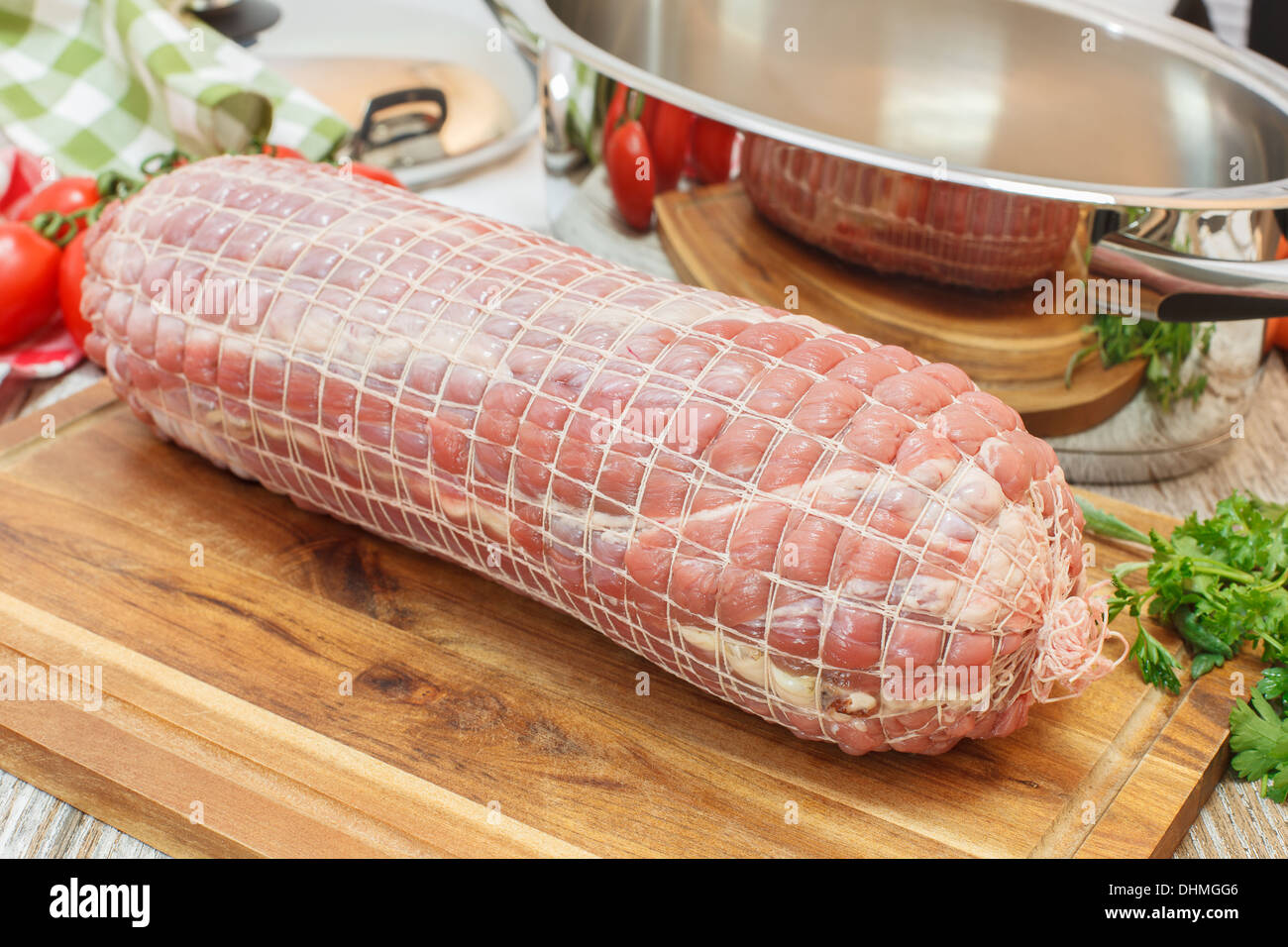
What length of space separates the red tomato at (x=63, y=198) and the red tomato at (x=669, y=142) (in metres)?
1.17

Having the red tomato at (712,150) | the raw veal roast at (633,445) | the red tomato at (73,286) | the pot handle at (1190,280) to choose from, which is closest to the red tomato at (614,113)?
the red tomato at (712,150)

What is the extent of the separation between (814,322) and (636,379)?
0.26 meters

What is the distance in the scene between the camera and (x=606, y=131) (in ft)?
6.76

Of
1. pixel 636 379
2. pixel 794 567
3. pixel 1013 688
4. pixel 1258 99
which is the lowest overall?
pixel 1013 688

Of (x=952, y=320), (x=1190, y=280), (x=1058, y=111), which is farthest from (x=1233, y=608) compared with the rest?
Answer: (x=1058, y=111)

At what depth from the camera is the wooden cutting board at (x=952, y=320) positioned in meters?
1.81

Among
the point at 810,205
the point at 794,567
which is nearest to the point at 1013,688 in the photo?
the point at 794,567

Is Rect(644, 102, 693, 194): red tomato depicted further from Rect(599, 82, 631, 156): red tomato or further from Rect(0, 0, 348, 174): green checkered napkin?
Rect(0, 0, 348, 174): green checkered napkin

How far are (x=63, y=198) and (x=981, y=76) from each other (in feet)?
6.19

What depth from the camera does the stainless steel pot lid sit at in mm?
2184

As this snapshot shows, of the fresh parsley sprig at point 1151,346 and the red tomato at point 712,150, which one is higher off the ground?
the red tomato at point 712,150

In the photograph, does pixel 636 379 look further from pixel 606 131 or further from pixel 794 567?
pixel 606 131

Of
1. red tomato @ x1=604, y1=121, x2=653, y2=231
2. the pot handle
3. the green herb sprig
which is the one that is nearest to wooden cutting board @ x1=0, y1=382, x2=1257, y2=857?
the green herb sprig

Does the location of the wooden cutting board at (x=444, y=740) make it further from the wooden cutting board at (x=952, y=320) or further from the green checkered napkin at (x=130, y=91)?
the green checkered napkin at (x=130, y=91)
